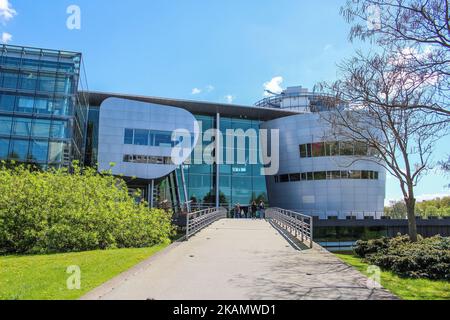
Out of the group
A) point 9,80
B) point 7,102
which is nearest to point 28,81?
point 9,80

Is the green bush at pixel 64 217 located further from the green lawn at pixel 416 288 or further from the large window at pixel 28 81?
the large window at pixel 28 81

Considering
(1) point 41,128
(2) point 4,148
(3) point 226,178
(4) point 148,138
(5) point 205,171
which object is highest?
(4) point 148,138

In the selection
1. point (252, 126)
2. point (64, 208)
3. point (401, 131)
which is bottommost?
point (64, 208)

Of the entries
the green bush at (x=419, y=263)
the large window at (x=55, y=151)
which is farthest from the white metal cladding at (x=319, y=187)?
the green bush at (x=419, y=263)

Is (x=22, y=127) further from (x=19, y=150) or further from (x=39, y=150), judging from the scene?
(x=39, y=150)

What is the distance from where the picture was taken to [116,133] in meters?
41.6

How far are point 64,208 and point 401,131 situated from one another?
1489cm

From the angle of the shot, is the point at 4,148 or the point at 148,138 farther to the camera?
the point at 148,138

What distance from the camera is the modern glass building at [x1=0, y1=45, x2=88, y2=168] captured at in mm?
32938

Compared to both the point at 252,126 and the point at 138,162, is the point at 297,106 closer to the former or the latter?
the point at 252,126

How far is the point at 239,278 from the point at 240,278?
22 mm

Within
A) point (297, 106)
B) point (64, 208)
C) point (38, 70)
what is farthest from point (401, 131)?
point (297, 106)

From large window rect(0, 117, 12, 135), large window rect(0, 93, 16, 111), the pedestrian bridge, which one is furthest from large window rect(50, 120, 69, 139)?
the pedestrian bridge

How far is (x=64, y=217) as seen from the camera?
47.8 feet
